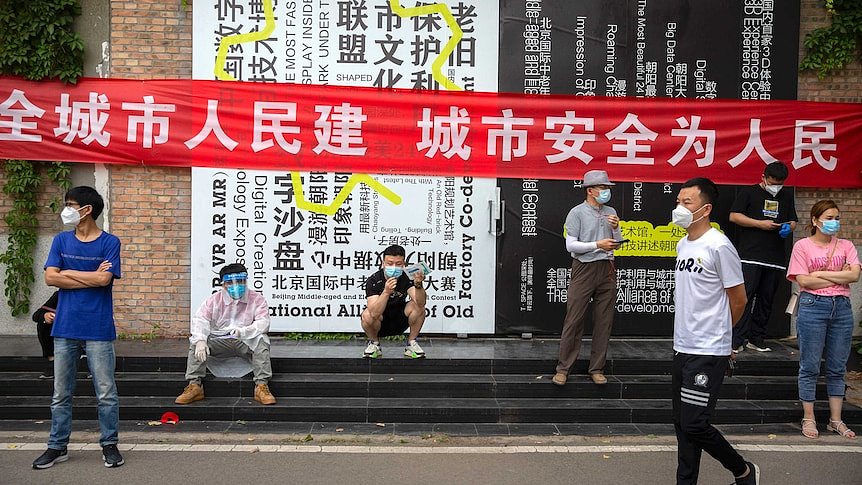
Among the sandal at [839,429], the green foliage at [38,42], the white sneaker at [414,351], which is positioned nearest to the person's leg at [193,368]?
the white sneaker at [414,351]

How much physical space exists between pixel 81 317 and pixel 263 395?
1.89 m

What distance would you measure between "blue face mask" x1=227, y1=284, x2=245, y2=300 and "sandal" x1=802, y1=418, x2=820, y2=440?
5.21 meters

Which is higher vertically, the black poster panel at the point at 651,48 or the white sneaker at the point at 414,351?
the black poster panel at the point at 651,48

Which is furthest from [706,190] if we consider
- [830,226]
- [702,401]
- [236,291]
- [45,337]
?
[45,337]

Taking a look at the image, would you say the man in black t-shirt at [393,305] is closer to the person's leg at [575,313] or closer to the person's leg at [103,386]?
the person's leg at [575,313]

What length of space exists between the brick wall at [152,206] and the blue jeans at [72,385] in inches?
113

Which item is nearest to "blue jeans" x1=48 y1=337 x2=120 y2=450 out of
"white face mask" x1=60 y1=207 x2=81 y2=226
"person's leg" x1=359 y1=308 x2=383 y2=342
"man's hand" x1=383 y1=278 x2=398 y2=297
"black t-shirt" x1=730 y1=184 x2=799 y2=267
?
"white face mask" x1=60 y1=207 x2=81 y2=226

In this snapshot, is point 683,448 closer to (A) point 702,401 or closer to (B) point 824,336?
(A) point 702,401

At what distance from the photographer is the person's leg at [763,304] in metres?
8.08

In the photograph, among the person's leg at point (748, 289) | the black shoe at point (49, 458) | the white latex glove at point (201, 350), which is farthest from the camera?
the person's leg at point (748, 289)

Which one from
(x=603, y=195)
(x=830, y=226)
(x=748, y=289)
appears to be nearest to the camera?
(x=830, y=226)

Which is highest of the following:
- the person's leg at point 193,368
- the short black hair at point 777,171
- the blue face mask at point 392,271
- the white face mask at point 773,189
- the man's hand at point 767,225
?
the short black hair at point 777,171

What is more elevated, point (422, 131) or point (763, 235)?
point (422, 131)

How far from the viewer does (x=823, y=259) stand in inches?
251
